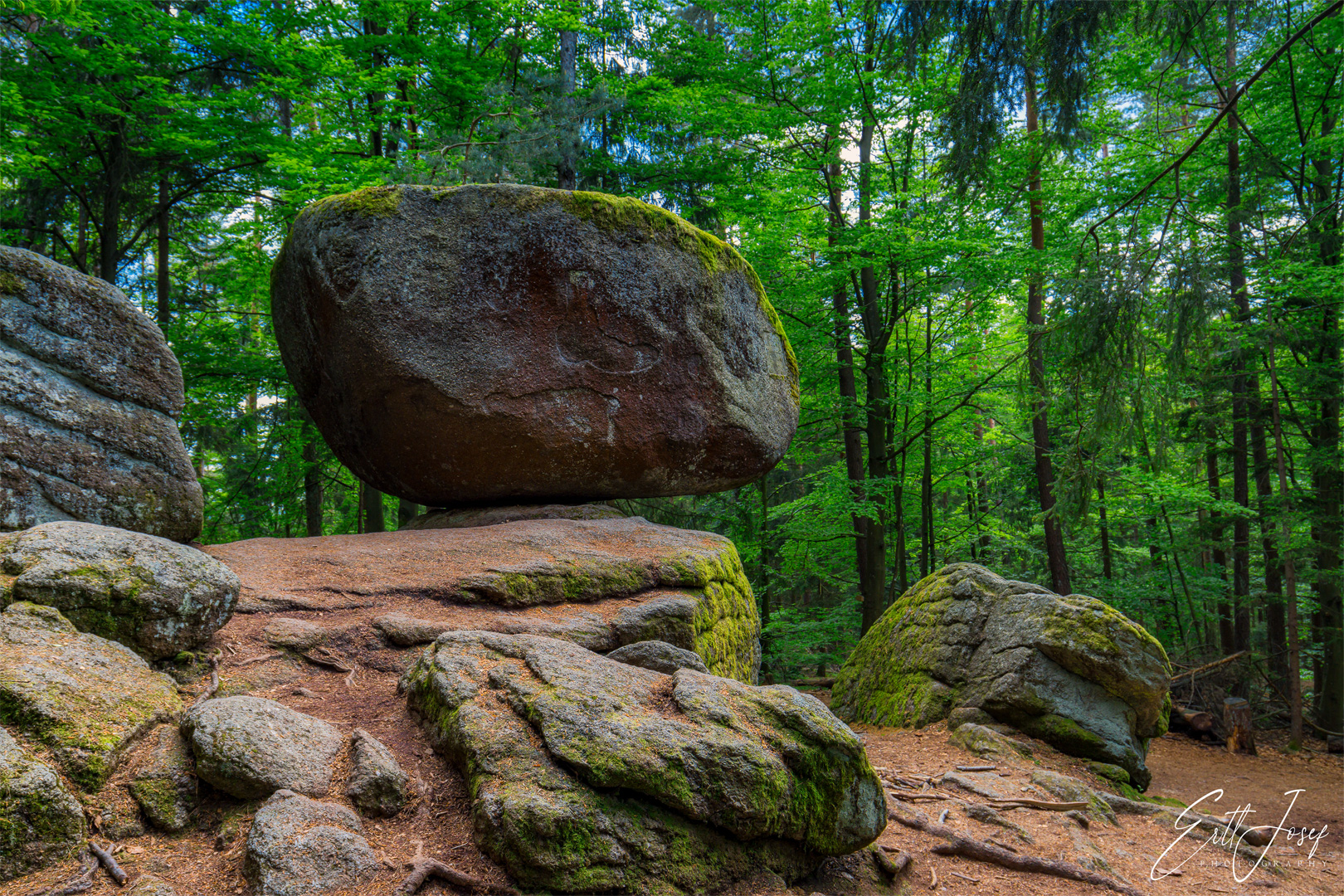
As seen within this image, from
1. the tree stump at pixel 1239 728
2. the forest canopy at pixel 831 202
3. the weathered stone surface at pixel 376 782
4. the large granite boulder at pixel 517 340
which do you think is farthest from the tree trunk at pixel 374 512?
the tree stump at pixel 1239 728

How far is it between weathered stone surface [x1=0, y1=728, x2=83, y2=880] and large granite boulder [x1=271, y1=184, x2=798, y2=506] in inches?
175

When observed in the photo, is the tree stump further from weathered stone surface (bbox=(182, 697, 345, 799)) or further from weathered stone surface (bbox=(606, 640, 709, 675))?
weathered stone surface (bbox=(182, 697, 345, 799))

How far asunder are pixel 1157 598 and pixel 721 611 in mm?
13198

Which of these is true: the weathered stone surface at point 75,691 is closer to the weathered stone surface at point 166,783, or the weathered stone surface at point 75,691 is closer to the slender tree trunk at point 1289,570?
the weathered stone surface at point 166,783

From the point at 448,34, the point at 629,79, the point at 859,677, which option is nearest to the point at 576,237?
the point at 859,677

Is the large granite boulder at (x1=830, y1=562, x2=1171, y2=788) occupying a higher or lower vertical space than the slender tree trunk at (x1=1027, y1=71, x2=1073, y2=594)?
lower

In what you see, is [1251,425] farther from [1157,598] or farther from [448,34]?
[448,34]

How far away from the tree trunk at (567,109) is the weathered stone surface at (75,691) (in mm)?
8276

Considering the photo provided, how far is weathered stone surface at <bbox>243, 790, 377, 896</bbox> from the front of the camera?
7.67 ft

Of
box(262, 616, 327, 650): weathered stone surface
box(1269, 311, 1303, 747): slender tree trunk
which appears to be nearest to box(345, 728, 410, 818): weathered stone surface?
box(262, 616, 327, 650): weathered stone surface

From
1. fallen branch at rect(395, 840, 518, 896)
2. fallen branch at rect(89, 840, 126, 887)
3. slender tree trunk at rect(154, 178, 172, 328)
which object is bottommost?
fallen branch at rect(395, 840, 518, 896)

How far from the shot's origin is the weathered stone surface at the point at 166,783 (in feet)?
8.73

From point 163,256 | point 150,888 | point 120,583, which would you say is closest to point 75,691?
point 120,583
